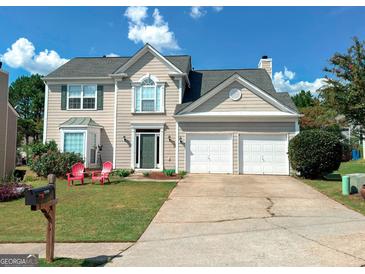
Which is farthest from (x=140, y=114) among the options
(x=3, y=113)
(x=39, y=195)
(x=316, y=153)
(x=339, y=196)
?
(x=39, y=195)

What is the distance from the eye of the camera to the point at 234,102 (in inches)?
714

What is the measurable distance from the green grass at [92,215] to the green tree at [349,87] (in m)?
6.93

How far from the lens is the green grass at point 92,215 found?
653 centimetres

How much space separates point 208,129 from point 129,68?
622 cm

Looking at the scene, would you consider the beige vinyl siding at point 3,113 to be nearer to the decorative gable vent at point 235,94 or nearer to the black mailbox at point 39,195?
the decorative gable vent at point 235,94

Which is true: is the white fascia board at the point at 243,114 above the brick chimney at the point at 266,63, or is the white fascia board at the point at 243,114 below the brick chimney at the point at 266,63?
below

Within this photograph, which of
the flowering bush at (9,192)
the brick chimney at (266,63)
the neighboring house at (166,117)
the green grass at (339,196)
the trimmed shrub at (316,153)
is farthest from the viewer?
the brick chimney at (266,63)

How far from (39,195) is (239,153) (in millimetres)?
14471

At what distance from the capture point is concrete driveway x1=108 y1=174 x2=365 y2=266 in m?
4.95

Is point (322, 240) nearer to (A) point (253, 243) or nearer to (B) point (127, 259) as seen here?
(A) point (253, 243)

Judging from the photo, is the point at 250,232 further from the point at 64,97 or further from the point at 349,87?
the point at 64,97

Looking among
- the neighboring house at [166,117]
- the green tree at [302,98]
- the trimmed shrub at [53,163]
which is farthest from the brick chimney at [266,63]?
the green tree at [302,98]

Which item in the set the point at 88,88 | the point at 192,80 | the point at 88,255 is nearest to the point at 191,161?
the point at 192,80

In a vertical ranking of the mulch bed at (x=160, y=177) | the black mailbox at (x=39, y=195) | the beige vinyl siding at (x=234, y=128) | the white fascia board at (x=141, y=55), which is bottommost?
the mulch bed at (x=160, y=177)
